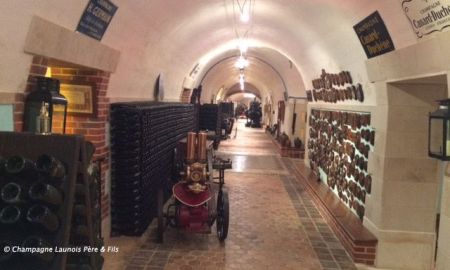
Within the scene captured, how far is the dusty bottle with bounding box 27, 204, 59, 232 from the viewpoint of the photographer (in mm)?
2037

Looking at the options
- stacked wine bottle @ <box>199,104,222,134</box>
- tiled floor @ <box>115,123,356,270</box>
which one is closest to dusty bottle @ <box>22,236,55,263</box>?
tiled floor @ <box>115,123,356,270</box>

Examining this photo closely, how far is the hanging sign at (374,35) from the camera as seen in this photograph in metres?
4.23

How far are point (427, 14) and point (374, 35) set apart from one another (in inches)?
50.3

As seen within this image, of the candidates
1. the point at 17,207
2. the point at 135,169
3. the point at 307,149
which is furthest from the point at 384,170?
the point at 307,149

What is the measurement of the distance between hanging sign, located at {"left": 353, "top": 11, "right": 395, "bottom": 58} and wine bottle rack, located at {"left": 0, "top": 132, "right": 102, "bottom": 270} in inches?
139

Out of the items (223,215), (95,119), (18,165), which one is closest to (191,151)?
(223,215)

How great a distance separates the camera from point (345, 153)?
6.54m

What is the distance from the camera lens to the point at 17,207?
6.86ft

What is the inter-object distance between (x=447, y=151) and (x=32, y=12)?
339cm

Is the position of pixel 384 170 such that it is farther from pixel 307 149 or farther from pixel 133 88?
pixel 307 149

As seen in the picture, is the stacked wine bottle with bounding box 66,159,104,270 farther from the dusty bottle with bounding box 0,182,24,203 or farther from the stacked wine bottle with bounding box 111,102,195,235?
the stacked wine bottle with bounding box 111,102,195,235

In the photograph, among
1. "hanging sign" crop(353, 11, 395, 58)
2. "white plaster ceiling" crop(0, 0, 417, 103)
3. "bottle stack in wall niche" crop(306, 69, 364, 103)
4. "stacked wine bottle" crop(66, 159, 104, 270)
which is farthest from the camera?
"bottle stack in wall niche" crop(306, 69, 364, 103)

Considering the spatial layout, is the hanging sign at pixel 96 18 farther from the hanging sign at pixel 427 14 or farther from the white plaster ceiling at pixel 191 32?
the hanging sign at pixel 427 14

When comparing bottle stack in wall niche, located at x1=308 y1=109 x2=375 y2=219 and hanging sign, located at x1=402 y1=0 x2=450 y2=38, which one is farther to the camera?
bottle stack in wall niche, located at x1=308 y1=109 x2=375 y2=219
